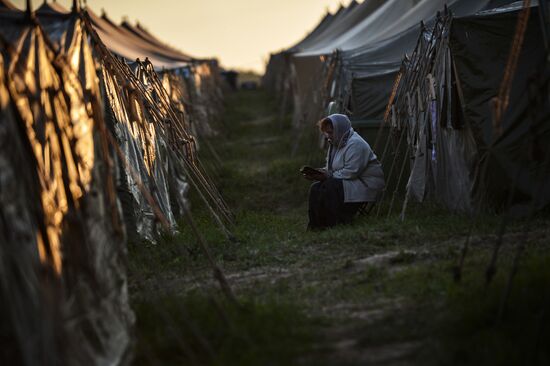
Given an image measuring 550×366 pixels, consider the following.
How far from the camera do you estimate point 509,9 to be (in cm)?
884

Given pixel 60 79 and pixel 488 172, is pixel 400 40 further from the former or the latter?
pixel 60 79

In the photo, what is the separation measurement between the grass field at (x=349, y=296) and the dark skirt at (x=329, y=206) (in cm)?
20

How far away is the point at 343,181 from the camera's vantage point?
31.7 ft

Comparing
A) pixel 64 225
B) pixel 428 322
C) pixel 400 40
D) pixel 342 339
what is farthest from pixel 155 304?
pixel 400 40

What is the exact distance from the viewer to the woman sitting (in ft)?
31.2

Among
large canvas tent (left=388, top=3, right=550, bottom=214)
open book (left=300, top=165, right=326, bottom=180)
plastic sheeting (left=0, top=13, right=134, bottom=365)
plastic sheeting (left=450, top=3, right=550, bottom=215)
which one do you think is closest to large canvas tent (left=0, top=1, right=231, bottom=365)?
plastic sheeting (left=0, top=13, right=134, bottom=365)

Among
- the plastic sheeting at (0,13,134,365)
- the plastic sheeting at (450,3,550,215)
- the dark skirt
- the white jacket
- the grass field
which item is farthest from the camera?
the white jacket

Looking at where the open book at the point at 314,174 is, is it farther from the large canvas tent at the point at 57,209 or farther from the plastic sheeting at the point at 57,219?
the plastic sheeting at the point at 57,219

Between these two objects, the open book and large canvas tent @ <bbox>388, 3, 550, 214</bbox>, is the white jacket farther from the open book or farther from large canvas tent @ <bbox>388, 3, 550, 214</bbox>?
large canvas tent @ <bbox>388, 3, 550, 214</bbox>

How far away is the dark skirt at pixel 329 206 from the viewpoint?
9484mm

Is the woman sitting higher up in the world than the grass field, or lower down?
higher up

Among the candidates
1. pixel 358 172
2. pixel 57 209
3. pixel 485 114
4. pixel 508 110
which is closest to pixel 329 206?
pixel 358 172

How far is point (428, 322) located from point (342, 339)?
20.9 inches

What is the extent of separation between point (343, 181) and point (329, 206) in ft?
1.16
